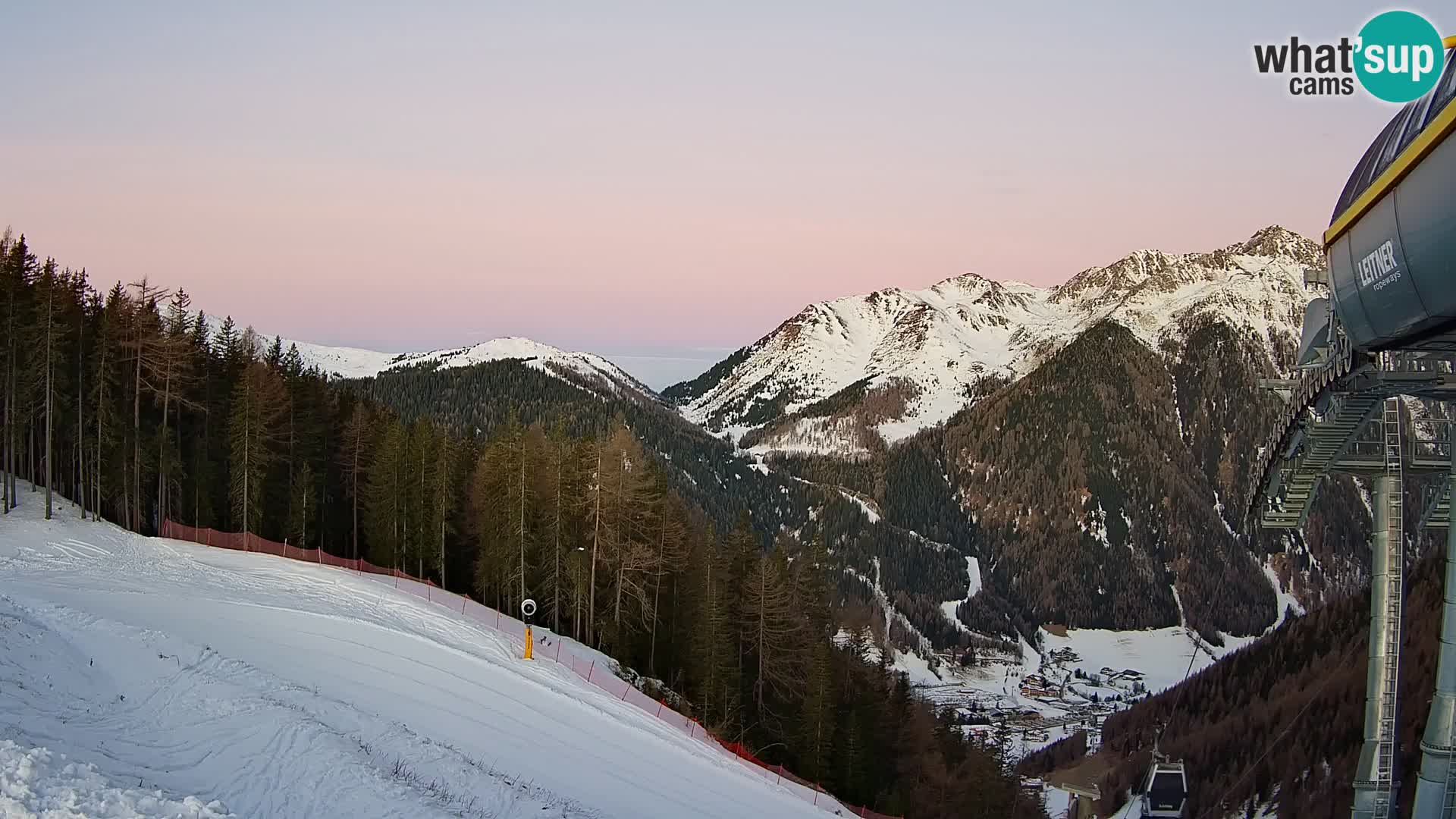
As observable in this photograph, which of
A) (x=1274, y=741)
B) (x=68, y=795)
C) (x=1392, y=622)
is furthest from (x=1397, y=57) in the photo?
(x=1274, y=741)

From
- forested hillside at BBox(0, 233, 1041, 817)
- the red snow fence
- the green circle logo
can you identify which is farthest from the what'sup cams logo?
forested hillside at BBox(0, 233, 1041, 817)

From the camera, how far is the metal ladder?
591 inches

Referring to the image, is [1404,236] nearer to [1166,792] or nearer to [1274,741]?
[1274,741]

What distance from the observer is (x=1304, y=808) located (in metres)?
26.0

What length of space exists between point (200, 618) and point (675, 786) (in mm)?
14215

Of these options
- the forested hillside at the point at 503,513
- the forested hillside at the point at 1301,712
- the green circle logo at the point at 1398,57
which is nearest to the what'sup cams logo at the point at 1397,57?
the green circle logo at the point at 1398,57

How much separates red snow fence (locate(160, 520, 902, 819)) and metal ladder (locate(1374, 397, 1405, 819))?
42.6ft

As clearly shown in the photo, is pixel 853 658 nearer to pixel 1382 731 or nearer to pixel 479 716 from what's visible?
pixel 479 716

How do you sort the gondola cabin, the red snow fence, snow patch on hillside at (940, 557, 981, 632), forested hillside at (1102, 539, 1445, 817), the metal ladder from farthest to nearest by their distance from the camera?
1. snow patch on hillside at (940, 557, 981, 632)
2. the gondola cabin
3. the red snow fence
4. forested hillside at (1102, 539, 1445, 817)
5. the metal ladder

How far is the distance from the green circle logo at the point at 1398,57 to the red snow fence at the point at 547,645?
1962cm

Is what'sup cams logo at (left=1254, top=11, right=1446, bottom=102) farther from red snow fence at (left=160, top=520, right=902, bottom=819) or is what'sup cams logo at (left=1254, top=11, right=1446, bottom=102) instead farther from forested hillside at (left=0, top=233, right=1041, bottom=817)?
forested hillside at (left=0, top=233, right=1041, bottom=817)

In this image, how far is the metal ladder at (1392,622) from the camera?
591 inches

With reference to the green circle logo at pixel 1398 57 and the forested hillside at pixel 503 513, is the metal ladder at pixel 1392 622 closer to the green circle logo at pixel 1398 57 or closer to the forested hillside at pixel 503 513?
the green circle logo at pixel 1398 57

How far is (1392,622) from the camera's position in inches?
596
